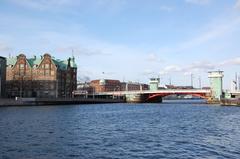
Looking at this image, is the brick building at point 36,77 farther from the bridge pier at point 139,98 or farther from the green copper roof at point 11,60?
the bridge pier at point 139,98

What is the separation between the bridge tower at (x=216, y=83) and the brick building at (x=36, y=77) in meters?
65.5

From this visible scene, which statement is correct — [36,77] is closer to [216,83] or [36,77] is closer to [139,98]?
[139,98]

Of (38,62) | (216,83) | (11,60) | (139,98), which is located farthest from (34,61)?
(216,83)

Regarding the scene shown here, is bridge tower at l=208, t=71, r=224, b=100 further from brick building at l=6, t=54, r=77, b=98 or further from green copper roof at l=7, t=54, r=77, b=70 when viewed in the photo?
green copper roof at l=7, t=54, r=77, b=70

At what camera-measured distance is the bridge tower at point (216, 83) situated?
500ft

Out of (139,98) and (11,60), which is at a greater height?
(11,60)

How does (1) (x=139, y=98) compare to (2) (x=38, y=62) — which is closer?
(2) (x=38, y=62)

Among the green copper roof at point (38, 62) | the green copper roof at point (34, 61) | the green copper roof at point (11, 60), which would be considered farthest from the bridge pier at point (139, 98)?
the green copper roof at point (11, 60)

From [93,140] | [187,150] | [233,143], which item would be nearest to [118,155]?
[187,150]

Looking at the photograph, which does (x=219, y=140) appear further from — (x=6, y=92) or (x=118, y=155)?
(x=6, y=92)

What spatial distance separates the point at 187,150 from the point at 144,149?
139 inches

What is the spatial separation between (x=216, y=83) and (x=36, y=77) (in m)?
76.6

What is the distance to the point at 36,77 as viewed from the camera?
173625 millimetres

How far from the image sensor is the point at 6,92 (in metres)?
166
